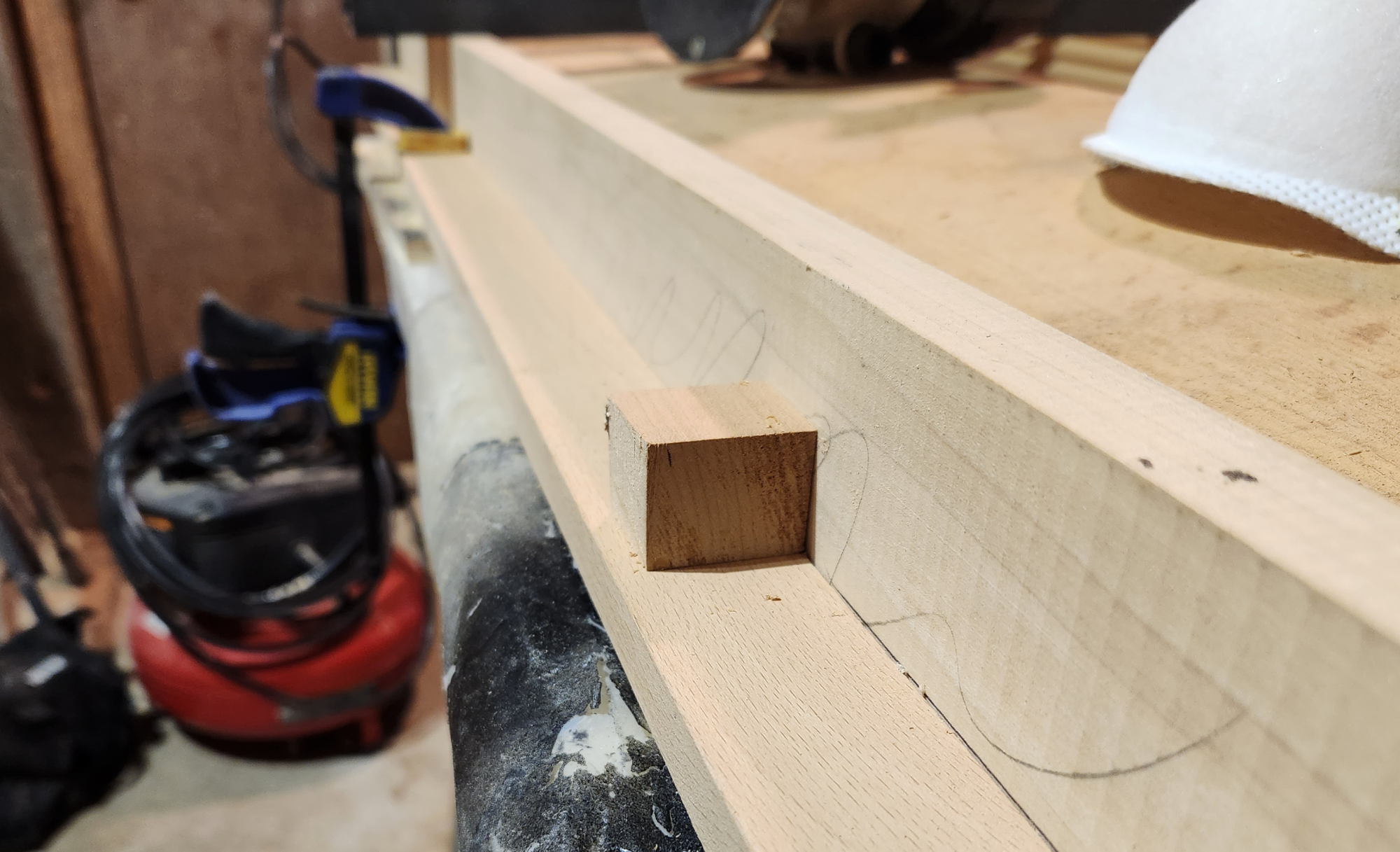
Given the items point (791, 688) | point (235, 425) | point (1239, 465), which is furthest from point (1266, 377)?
point (235, 425)

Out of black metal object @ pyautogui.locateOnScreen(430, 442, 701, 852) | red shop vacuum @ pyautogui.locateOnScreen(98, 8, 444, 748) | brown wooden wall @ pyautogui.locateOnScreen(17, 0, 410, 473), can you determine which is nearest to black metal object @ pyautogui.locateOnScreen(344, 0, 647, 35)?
red shop vacuum @ pyautogui.locateOnScreen(98, 8, 444, 748)

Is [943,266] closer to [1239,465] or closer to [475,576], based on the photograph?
[1239,465]

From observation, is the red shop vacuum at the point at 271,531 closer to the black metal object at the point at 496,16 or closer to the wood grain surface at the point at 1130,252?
the black metal object at the point at 496,16

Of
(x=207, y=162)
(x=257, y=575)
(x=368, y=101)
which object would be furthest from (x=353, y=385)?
(x=207, y=162)

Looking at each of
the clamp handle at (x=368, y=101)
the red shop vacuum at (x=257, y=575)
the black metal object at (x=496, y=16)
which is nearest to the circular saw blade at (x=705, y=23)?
the black metal object at (x=496, y=16)

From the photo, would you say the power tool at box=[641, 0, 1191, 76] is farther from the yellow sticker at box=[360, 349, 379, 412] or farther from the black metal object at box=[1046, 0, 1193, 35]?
the yellow sticker at box=[360, 349, 379, 412]

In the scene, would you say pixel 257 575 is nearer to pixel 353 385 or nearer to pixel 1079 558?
pixel 353 385

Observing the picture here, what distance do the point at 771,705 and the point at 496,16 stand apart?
144cm

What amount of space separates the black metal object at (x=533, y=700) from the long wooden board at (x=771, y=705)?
0.05 m

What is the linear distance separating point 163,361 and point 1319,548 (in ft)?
10.2

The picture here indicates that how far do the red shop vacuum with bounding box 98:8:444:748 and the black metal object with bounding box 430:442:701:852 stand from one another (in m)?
1.12

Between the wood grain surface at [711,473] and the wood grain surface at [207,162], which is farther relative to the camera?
the wood grain surface at [207,162]

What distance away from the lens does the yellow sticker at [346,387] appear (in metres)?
1.75

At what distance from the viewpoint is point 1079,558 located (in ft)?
1.19
